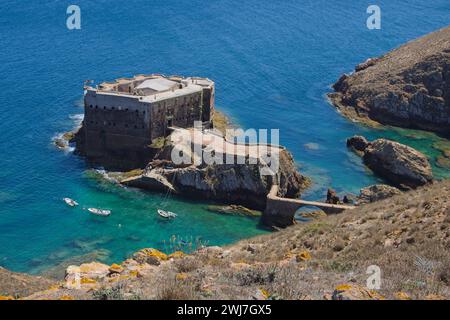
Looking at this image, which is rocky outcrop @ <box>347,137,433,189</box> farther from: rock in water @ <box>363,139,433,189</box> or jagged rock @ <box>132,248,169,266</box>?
jagged rock @ <box>132,248,169,266</box>

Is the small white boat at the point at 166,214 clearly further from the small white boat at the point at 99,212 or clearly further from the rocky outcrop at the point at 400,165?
the rocky outcrop at the point at 400,165

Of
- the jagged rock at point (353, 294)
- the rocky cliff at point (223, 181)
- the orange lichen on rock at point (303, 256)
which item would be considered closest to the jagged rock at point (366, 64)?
the rocky cliff at point (223, 181)

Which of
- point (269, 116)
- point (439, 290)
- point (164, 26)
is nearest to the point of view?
point (439, 290)

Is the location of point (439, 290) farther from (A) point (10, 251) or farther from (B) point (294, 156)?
(B) point (294, 156)

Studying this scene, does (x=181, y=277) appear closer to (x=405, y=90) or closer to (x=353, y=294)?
(x=353, y=294)

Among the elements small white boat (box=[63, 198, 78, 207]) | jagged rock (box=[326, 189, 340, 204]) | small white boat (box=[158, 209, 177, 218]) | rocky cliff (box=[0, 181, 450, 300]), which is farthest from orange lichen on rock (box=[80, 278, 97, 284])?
jagged rock (box=[326, 189, 340, 204])

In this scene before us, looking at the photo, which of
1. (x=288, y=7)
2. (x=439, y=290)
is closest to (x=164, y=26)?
(x=288, y=7)
